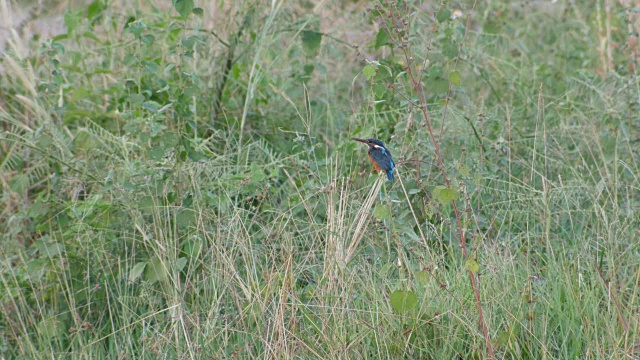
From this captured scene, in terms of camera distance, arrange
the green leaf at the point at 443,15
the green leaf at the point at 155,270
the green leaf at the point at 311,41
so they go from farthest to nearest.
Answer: the green leaf at the point at 311,41, the green leaf at the point at 443,15, the green leaf at the point at 155,270

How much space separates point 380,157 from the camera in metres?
3.37

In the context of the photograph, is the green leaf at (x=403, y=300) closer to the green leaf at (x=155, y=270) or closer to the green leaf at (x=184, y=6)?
the green leaf at (x=155, y=270)

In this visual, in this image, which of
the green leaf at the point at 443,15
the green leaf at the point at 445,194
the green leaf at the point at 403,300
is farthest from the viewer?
the green leaf at the point at 443,15

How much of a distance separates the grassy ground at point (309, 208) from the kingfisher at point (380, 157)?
76 mm

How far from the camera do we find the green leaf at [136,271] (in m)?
3.31

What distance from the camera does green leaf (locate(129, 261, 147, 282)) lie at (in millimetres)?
3309

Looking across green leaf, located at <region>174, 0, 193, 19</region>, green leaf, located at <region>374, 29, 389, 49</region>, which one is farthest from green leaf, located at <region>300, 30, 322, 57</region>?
green leaf, located at <region>174, 0, 193, 19</region>

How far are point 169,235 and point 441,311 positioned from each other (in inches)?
43.9

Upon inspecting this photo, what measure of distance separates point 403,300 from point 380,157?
2.75 ft

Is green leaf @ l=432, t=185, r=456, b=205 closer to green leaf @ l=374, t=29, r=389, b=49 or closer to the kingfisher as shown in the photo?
the kingfisher

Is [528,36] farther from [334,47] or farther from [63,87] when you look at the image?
[63,87]

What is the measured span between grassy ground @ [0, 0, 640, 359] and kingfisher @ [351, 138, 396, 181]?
76 millimetres

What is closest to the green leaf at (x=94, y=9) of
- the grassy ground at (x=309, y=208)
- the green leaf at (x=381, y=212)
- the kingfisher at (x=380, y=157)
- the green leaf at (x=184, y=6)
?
the grassy ground at (x=309, y=208)

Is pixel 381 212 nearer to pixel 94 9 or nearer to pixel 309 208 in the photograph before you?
pixel 309 208
